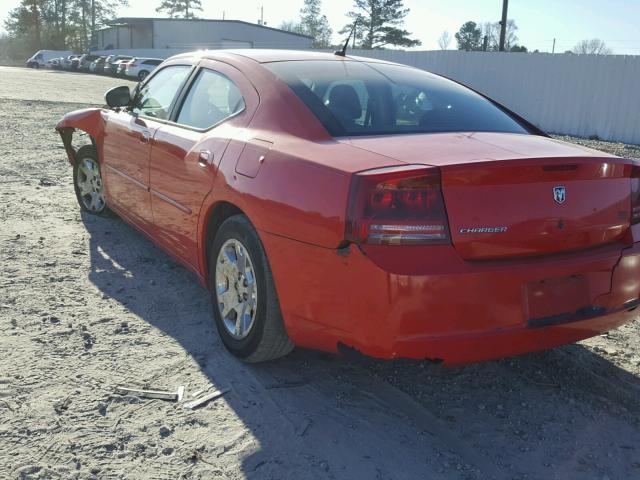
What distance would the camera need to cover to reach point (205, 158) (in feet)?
11.3

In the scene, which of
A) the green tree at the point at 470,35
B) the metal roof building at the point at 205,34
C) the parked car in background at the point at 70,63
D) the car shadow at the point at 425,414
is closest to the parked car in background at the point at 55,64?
the parked car in background at the point at 70,63

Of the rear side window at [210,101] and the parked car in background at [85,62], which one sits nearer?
the rear side window at [210,101]

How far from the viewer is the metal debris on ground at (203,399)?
9.43 ft

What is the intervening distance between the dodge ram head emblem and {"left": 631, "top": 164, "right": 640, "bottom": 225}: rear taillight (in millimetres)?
475

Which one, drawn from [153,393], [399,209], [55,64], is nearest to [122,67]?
[55,64]

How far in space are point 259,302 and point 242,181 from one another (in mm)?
588

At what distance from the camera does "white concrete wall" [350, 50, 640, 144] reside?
16.0 metres

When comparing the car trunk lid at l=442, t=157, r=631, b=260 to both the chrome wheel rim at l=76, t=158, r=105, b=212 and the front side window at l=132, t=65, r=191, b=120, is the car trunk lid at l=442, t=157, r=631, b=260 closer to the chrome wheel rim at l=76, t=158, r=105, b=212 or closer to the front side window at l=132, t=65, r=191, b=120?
the front side window at l=132, t=65, r=191, b=120

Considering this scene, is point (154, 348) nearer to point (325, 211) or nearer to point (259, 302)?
point (259, 302)

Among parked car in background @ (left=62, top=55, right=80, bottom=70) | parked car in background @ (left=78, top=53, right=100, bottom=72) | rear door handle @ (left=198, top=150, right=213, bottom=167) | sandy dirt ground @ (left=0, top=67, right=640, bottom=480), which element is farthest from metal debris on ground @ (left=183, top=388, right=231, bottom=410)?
parked car in background @ (left=62, top=55, right=80, bottom=70)

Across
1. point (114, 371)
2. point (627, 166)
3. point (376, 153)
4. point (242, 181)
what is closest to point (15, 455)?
point (114, 371)

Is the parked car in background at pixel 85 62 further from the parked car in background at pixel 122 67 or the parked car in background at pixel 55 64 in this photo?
the parked car in background at pixel 122 67

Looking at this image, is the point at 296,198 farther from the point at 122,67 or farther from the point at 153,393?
the point at 122,67

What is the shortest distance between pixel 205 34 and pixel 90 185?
169 ft
